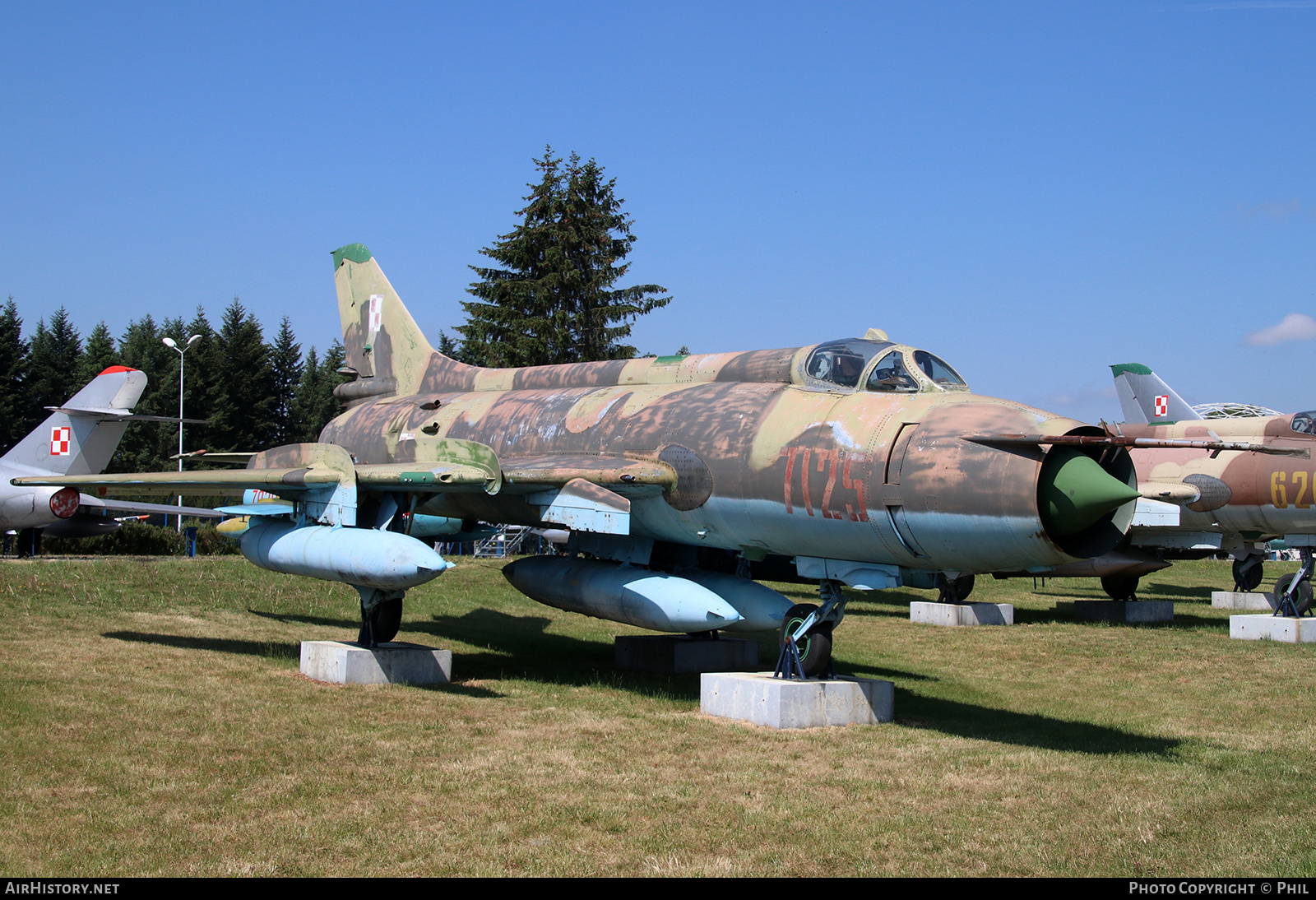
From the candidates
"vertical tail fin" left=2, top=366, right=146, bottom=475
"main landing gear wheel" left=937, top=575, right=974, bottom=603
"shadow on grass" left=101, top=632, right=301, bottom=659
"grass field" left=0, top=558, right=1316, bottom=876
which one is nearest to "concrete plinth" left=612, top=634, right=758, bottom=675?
"grass field" left=0, top=558, right=1316, bottom=876

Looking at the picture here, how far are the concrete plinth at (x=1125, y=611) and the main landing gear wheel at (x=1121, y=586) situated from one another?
444mm

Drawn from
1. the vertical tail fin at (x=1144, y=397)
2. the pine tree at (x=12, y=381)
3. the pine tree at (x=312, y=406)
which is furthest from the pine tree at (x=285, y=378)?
the vertical tail fin at (x=1144, y=397)

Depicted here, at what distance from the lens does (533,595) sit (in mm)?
12969

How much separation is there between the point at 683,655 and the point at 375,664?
4021 millimetres

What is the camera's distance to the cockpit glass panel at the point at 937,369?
1006cm

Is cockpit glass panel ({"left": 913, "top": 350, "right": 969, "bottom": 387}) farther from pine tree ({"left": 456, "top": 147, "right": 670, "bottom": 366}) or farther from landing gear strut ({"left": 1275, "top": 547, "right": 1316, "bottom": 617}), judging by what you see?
pine tree ({"left": 456, "top": 147, "right": 670, "bottom": 366})

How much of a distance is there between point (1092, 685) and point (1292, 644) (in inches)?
259

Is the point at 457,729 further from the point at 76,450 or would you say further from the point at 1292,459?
the point at 76,450

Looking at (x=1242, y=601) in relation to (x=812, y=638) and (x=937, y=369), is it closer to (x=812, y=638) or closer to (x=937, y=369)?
(x=937, y=369)

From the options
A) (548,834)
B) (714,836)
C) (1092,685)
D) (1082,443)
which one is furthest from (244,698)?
(1092,685)

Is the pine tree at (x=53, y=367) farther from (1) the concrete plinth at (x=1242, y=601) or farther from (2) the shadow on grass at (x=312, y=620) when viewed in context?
(1) the concrete plinth at (x=1242, y=601)

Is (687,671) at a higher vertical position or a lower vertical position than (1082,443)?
lower

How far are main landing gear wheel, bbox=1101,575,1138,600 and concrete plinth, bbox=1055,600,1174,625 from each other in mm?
444

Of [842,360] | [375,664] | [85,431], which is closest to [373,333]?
A: [375,664]
